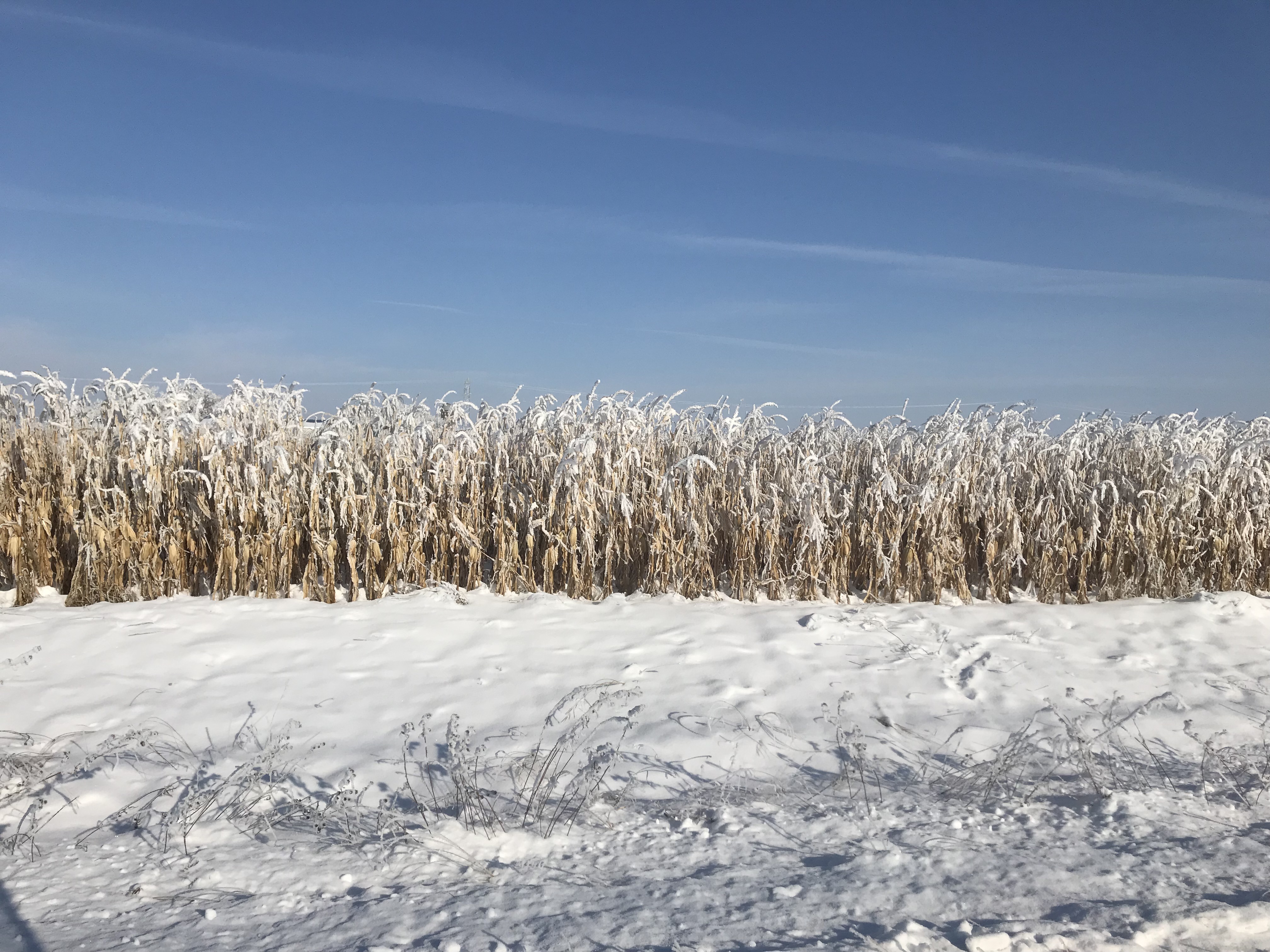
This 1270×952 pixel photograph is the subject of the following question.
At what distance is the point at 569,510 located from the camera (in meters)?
5.41

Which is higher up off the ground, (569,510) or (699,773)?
(569,510)

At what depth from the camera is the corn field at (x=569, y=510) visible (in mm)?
5340

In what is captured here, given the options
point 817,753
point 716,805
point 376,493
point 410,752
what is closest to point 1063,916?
point 716,805

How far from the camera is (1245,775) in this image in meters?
3.17

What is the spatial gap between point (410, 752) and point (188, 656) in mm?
1694

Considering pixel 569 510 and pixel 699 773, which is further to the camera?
pixel 569 510

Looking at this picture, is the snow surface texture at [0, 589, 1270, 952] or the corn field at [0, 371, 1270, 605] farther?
the corn field at [0, 371, 1270, 605]

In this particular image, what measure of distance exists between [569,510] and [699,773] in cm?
242

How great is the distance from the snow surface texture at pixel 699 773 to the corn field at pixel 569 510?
11.0 inches

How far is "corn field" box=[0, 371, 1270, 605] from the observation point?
17.5 feet

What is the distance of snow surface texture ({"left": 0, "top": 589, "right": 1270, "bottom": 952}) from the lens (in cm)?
217

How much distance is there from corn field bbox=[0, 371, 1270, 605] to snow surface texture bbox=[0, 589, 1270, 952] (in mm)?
279

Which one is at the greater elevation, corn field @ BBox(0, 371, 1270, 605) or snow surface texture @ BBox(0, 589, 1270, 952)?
corn field @ BBox(0, 371, 1270, 605)

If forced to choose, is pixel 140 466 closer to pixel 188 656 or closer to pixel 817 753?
pixel 188 656
